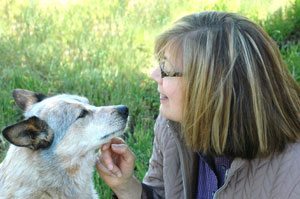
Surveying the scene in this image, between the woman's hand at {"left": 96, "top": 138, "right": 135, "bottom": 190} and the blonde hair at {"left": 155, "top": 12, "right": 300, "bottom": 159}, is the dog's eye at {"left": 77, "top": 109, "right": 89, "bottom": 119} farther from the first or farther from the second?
the blonde hair at {"left": 155, "top": 12, "right": 300, "bottom": 159}

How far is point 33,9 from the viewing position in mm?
6438

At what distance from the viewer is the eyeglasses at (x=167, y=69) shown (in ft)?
8.84

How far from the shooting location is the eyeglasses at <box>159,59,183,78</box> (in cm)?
270

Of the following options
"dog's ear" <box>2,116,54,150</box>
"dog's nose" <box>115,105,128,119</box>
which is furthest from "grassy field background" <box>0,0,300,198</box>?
"dog's ear" <box>2,116,54,150</box>

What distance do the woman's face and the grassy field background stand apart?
153 centimetres

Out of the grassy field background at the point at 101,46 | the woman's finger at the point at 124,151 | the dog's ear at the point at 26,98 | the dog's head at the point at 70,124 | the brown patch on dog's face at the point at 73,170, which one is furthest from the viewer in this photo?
the grassy field background at the point at 101,46

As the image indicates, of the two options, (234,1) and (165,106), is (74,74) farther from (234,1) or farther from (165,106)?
(165,106)

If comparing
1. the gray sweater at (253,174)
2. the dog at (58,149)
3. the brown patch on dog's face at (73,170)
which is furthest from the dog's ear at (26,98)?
the gray sweater at (253,174)

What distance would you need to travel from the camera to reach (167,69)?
2713 millimetres

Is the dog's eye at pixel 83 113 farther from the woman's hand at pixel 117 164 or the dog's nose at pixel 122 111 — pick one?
the woman's hand at pixel 117 164

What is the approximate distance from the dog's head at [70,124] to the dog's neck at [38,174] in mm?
68

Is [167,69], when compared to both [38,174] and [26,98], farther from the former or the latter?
[26,98]

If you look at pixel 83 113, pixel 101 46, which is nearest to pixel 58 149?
pixel 83 113

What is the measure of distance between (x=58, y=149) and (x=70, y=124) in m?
0.17
